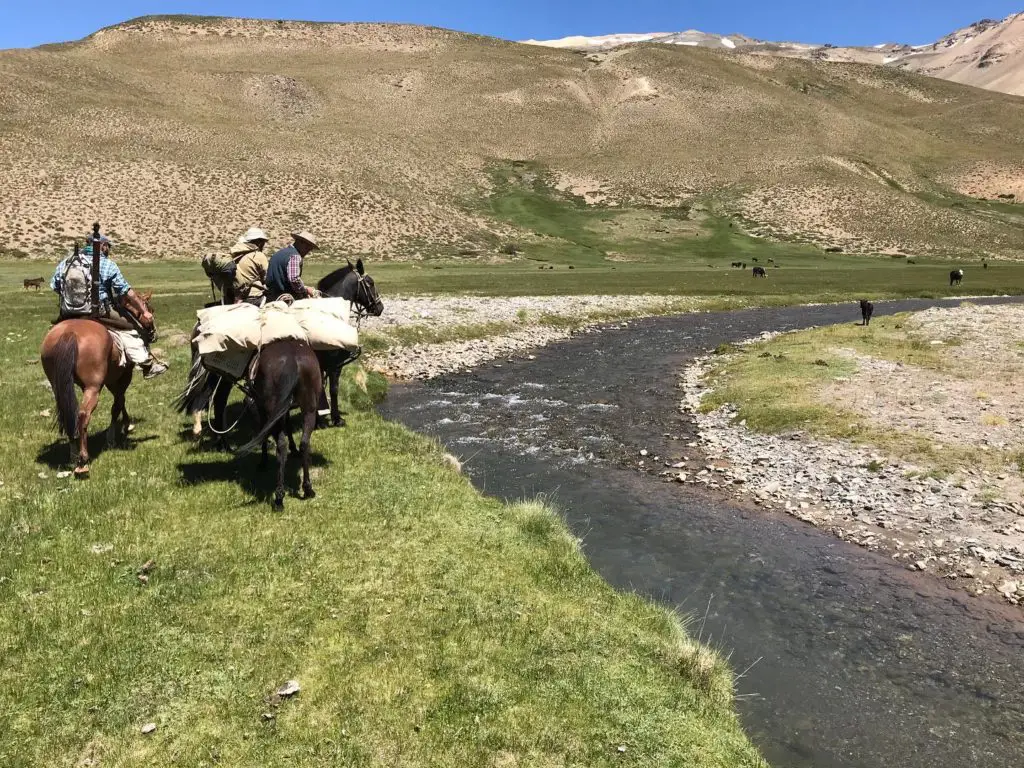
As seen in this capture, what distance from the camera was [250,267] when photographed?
45.4 ft

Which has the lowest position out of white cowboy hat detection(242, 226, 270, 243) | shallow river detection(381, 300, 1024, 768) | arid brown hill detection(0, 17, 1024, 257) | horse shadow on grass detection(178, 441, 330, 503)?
shallow river detection(381, 300, 1024, 768)

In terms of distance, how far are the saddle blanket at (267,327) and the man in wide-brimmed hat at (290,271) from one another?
113cm

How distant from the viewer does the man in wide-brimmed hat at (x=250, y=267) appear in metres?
13.5

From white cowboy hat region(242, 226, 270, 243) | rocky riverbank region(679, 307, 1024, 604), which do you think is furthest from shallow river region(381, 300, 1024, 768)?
white cowboy hat region(242, 226, 270, 243)

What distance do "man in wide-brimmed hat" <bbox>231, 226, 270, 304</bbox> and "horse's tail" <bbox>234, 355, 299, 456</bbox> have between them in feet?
13.4

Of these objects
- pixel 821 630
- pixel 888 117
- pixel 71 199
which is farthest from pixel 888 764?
pixel 888 117

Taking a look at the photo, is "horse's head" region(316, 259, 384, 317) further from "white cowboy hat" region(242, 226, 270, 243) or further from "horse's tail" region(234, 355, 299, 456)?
"horse's tail" region(234, 355, 299, 456)

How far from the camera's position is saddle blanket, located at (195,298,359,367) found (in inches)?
395

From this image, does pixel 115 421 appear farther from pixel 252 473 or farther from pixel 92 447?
pixel 252 473

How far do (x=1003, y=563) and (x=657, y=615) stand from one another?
20.1 ft

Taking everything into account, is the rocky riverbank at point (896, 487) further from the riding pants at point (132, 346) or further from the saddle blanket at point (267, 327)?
the riding pants at point (132, 346)

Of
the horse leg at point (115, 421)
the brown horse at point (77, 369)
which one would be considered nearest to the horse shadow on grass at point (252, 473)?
the brown horse at point (77, 369)

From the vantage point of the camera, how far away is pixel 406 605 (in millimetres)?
7359

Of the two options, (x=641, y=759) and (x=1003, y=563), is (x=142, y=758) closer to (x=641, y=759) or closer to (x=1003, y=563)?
(x=641, y=759)
